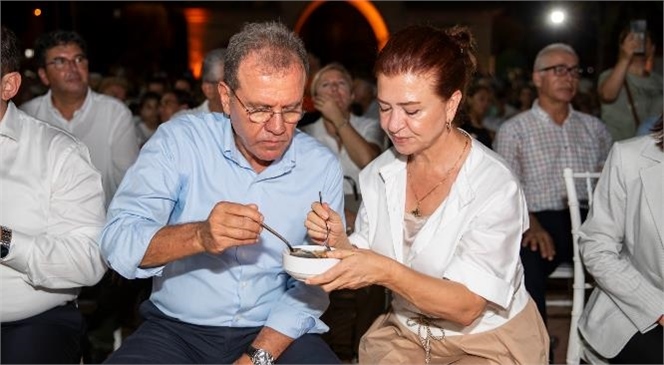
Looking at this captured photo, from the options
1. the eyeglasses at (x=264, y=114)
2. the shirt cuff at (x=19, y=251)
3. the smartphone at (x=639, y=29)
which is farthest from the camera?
the smartphone at (x=639, y=29)

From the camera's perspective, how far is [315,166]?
102 inches

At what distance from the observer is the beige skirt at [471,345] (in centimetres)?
237

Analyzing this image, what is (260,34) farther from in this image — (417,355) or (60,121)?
(60,121)

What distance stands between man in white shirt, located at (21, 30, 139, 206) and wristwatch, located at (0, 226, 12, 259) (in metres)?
1.93

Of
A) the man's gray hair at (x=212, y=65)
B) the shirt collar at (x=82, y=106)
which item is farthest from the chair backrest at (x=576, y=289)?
the shirt collar at (x=82, y=106)

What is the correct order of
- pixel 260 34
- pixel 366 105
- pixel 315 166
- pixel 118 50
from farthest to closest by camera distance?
pixel 118 50, pixel 366 105, pixel 315 166, pixel 260 34

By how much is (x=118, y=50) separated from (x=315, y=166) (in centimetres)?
1802

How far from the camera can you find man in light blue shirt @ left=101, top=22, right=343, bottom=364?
7.66ft

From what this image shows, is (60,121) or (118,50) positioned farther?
(118,50)

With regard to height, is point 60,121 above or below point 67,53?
below

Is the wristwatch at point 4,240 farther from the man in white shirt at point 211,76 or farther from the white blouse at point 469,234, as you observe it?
the man in white shirt at point 211,76

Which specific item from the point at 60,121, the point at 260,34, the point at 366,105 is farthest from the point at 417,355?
the point at 366,105

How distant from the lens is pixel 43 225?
2.60 meters

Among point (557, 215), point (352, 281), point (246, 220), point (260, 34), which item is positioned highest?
point (260, 34)
